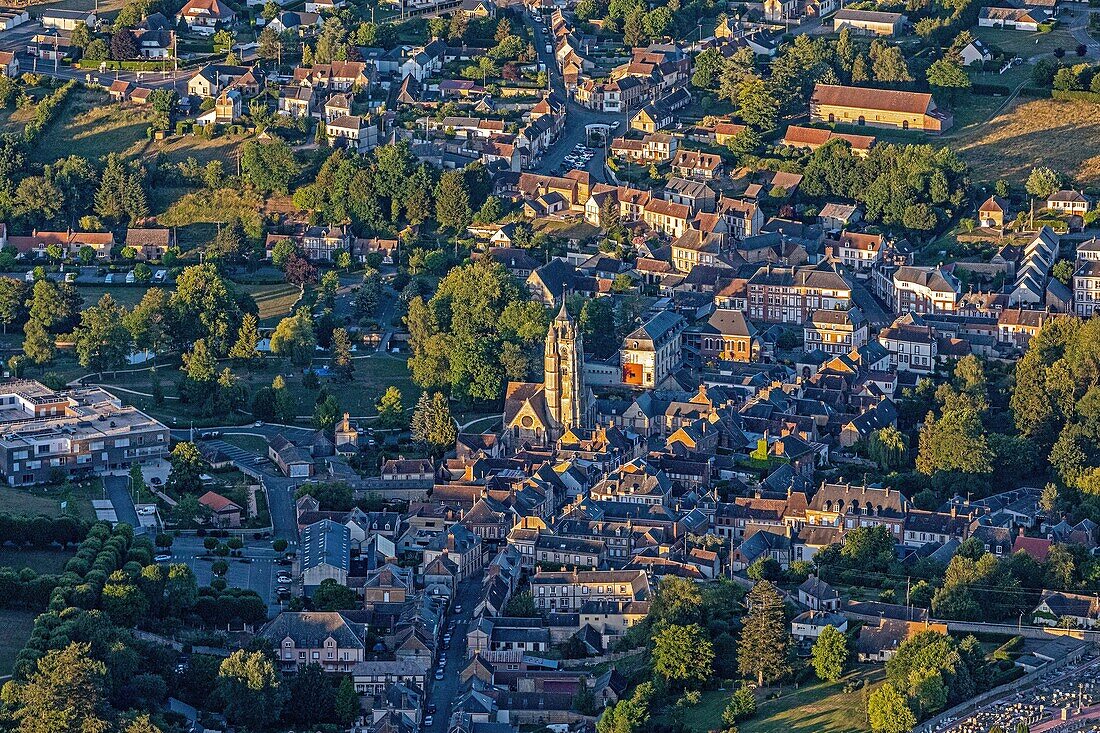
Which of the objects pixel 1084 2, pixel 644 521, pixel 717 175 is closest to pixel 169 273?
pixel 717 175

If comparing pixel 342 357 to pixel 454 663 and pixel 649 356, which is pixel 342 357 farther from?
pixel 454 663

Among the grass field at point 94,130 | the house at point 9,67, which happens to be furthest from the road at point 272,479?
the house at point 9,67

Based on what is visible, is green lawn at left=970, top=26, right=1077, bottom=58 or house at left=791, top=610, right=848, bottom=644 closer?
house at left=791, top=610, right=848, bottom=644

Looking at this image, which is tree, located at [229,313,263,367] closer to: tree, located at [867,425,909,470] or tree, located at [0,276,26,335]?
tree, located at [0,276,26,335]

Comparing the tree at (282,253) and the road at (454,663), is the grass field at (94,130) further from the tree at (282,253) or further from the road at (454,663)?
the road at (454,663)

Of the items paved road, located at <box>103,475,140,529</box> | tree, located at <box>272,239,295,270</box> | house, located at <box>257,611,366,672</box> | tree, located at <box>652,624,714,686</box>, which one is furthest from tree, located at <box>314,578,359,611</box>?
tree, located at <box>272,239,295,270</box>

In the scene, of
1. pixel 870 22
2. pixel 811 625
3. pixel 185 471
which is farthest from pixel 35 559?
pixel 870 22
